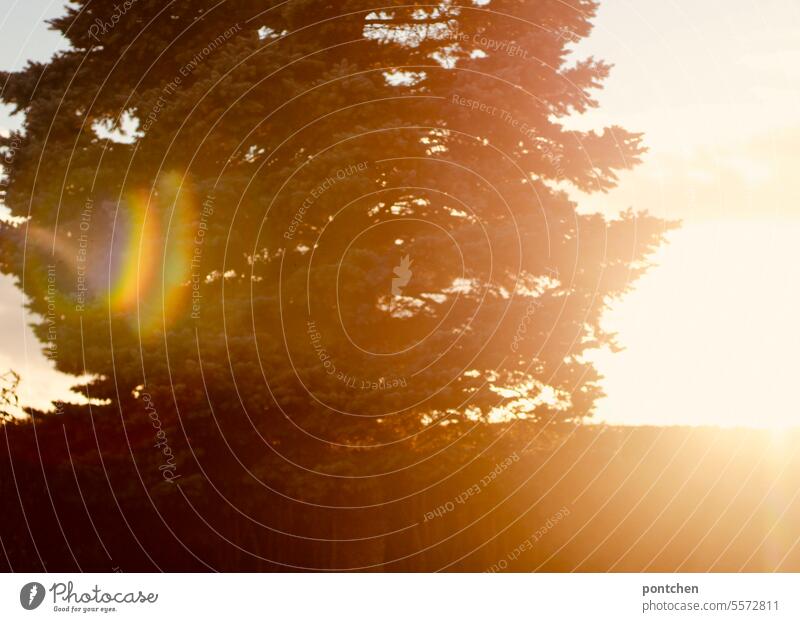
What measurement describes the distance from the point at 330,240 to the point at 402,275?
4.55ft

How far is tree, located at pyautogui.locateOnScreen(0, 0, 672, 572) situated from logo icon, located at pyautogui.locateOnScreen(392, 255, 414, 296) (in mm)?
77

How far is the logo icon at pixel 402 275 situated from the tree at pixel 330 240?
8 centimetres

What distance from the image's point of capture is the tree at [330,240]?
17328mm

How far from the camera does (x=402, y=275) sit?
60.0 ft

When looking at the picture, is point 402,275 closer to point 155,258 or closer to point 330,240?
point 330,240
